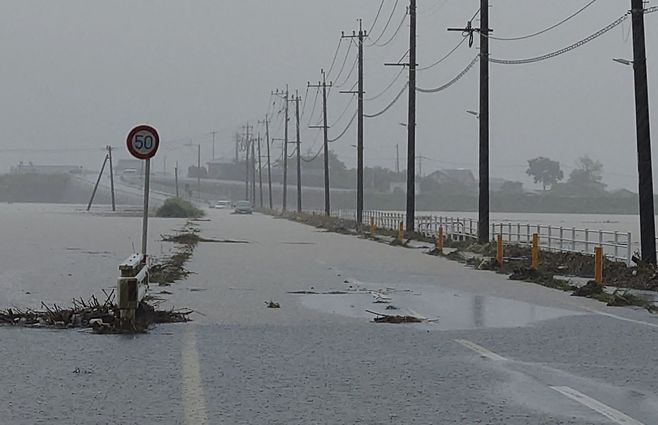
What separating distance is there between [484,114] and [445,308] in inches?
847

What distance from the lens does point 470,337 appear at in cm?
1456

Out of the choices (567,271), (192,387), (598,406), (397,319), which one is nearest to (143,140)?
(397,319)

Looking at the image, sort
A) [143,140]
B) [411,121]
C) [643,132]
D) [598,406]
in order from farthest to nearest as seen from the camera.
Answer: [411,121], [643,132], [143,140], [598,406]

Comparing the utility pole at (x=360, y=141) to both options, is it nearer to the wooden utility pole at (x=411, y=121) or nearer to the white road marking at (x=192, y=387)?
the wooden utility pole at (x=411, y=121)

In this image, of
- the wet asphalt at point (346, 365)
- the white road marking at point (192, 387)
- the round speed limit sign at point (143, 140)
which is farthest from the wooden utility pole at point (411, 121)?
the white road marking at point (192, 387)

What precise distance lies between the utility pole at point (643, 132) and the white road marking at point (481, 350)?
12261mm

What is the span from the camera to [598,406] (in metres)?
9.50

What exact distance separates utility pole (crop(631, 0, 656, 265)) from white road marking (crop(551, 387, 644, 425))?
51.0 feet

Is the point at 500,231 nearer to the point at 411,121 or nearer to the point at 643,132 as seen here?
the point at 411,121

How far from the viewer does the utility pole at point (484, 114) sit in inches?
1532

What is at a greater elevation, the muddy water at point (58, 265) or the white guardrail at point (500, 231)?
the white guardrail at point (500, 231)

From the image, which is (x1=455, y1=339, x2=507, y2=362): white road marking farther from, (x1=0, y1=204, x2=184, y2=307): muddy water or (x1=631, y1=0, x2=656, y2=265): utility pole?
(x1=631, y1=0, x2=656, y2=265): utility pole

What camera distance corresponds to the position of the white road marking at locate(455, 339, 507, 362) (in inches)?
492

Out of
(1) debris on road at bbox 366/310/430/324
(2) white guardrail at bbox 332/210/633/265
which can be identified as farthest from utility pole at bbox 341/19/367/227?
(1) debris on road at bbox 366/310/430/324
